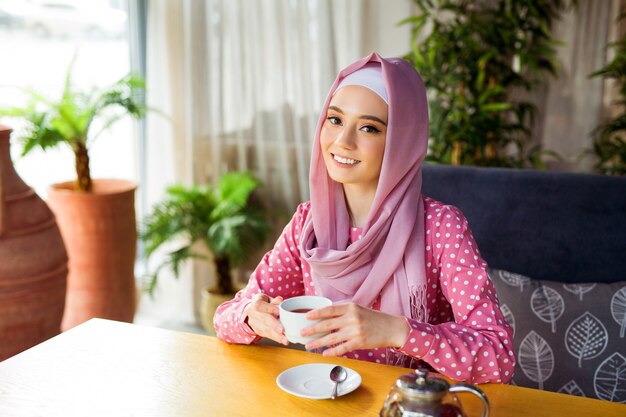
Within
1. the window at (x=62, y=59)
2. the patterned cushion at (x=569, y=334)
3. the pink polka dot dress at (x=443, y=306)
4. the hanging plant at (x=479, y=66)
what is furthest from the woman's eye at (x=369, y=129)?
the window at (x=62, y=59)

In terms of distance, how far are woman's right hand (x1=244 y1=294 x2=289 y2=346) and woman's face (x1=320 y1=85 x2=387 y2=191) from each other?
34 cm

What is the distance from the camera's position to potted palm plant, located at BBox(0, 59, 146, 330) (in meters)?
3.25

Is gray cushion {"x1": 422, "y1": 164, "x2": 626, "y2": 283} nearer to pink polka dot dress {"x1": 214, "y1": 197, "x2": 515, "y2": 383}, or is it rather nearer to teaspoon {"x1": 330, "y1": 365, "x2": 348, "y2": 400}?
pink polka dot dress {"x1": 214, "y1": 197, "x2": 515, "y2": 383}

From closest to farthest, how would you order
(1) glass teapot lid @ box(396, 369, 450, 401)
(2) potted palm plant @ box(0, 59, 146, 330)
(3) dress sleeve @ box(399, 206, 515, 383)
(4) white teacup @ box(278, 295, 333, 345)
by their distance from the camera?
(1) glass teapot lid @ box(396, 369, 450, 401)
(4) white teacup @ box(278, 295, 333, 345)
(3) dress sleeve @ box(399, 206, 515, 383)
(2) potted palm plant @ box(0, 59, 146, 330)

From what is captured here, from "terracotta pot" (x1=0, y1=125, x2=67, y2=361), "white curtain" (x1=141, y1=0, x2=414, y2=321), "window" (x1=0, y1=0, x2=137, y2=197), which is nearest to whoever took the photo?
"terracotta pot" (x1=0, y1=125, x2=67, y2=361)

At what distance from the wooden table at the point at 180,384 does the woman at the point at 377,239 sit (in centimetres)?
8

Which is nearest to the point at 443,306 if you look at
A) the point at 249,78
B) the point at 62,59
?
the point at 249,78

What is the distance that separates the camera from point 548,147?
3.63 metres

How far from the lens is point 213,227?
11.6 feet

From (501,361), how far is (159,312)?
3.09 metres

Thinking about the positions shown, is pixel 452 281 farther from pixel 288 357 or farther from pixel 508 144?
pixel 508 144

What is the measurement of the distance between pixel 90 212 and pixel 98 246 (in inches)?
6.7

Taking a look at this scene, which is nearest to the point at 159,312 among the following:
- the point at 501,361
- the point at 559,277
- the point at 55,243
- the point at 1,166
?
the point at 55,243

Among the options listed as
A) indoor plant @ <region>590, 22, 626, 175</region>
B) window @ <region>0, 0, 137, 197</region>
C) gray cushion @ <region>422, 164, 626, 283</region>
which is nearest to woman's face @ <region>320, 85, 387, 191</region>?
gray cushion @ <region>422, 164, 626, 283</region>
